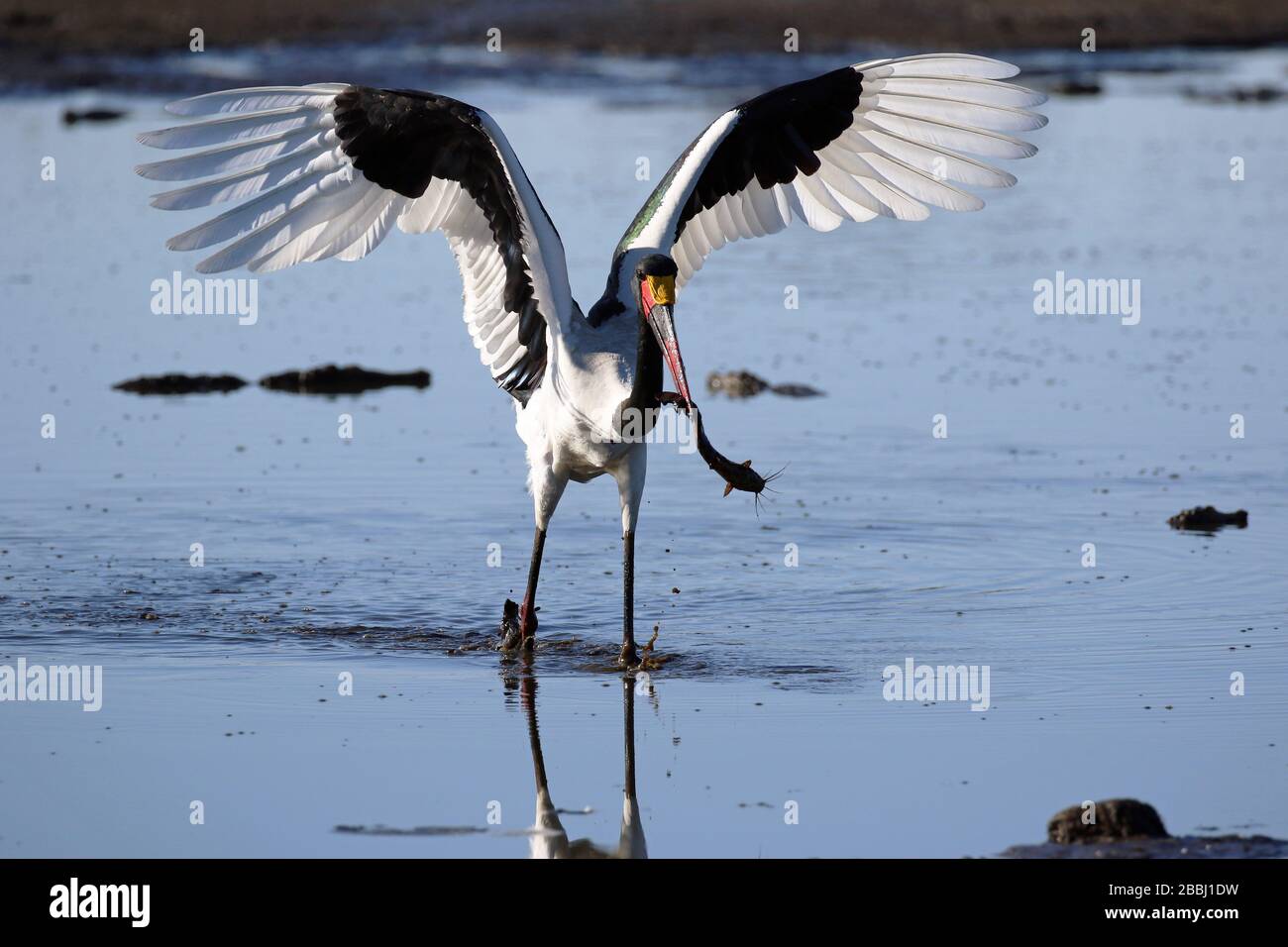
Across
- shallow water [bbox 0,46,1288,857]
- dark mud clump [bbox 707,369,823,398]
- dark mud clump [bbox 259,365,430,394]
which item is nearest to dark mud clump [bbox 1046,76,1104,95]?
shallow water [bbox 0,46,1288,857]

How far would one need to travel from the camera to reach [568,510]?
484 inches

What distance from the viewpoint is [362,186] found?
29.9ft

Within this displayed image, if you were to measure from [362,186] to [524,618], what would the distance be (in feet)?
6.84

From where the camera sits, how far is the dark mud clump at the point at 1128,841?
261 inches

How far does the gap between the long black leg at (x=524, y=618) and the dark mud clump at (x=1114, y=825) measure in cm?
329

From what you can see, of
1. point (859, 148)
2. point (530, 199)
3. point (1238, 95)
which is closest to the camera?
point (530, 199)

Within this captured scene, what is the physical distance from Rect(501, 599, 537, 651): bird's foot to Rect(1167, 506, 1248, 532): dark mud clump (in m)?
3.98

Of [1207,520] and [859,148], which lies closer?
[859,148]

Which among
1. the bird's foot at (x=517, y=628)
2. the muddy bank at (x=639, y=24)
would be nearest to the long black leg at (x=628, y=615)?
the bird's foot at (x=517, y=628)

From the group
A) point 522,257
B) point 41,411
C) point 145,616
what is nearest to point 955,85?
point 522,257
